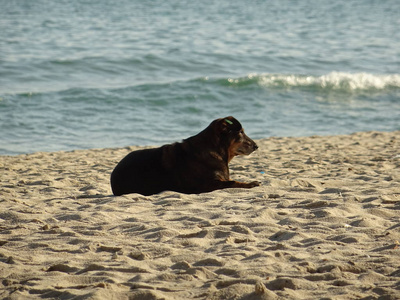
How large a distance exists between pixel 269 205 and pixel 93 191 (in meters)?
2.34

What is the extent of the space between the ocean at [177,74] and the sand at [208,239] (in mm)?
6287

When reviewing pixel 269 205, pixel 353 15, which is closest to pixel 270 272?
pixel 269 205

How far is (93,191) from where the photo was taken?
7.54 metres

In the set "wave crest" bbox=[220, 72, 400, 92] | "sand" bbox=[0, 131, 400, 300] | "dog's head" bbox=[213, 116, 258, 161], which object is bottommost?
"wave crest" bbox=[220, 72, 400, 92]

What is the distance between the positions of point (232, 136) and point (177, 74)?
14846mm

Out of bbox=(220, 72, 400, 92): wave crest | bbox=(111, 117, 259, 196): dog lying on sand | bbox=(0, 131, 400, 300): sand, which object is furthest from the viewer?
bbox=(220, 72, 400, 92): wave crest

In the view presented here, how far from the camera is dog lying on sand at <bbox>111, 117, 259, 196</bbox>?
23.5 ft

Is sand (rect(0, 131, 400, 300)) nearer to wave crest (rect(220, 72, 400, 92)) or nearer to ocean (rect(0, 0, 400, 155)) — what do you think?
ocean (rect(0, 0, 400, 155))

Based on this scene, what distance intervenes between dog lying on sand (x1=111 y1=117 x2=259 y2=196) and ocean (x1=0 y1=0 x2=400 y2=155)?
19.1 feet

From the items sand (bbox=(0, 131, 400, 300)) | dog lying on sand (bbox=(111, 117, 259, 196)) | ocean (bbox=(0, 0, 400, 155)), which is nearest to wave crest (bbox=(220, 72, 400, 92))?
ocean (bbox=(0, 0, 400, 155))

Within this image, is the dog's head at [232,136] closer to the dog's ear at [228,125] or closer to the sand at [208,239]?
the dog's ear at [228,125]

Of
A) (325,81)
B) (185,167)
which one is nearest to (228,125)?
(185,167)

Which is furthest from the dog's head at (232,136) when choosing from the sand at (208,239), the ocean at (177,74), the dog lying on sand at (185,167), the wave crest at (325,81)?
the wave crest at (325,81)

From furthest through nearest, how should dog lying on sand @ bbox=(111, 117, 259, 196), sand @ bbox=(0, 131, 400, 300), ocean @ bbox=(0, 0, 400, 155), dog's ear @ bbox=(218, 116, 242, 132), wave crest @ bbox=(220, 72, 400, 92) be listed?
wave crest @ bbox=(220, 72, 400, 92) < ocean @ bbox=(0, 0, 400, 155) < dog's ear @ bbox=(218, 116, 242, 132) < dog lying on sand @ bbox=(111, 117, 259, 196) < sand @ bbox=(0, 131, 400, 300)
